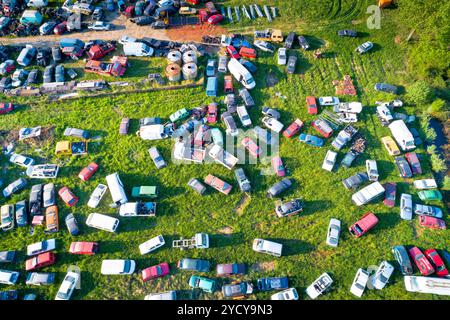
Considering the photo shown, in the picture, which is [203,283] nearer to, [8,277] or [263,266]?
[263,266]

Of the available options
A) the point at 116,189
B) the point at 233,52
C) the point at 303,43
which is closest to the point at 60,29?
the point at 233,52

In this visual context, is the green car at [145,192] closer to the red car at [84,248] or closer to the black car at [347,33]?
the red car at [84,248]

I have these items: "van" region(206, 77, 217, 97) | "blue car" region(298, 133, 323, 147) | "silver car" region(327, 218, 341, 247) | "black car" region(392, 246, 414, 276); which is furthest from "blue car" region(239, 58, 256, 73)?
"black car" region(392, 246, 414, 276)

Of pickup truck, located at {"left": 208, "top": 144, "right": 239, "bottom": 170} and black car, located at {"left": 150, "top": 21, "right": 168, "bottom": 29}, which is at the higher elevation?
black car, located at {"left": 150, "top": 21, "right": 168, "bottom": 29}

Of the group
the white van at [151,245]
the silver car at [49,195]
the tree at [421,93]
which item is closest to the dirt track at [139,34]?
the silver car at [49,195]

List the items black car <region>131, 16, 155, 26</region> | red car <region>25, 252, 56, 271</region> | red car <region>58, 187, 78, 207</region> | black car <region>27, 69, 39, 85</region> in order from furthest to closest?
black car <region>131, 16, 155, 26</region> < black car <region>27, 69, 39, 85</region> < red car <region>58, 187, 78, 207</region> < red car <region>25, 252, 56, 271</region>

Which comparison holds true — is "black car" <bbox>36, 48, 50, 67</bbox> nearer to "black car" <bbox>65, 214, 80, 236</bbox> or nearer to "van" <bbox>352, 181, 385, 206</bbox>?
"black car" <bbox>65, 214, 80, 236</bbox>

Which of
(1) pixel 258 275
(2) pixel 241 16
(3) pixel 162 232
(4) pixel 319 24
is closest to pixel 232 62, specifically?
(2) pixel 241 16
